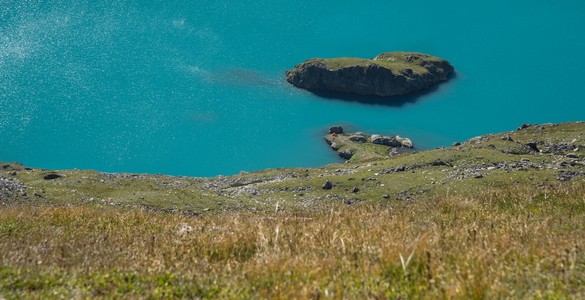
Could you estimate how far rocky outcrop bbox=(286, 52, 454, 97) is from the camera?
76812 mm

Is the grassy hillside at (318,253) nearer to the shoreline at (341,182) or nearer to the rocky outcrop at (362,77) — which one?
the shoreline at (341,182)

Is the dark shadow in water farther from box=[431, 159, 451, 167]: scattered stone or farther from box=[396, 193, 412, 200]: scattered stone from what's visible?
box=[396, 193, 412, 200]: scattered stone

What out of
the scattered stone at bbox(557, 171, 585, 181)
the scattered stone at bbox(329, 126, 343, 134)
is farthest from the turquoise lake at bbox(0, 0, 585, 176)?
the scattered stone at bbox(557, 171, 585, 181)

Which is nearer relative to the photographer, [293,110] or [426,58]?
[293,110]

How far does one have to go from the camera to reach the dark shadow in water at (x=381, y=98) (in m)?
75.8

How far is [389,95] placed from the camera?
253ft

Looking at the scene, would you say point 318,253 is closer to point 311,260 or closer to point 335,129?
point 311,260

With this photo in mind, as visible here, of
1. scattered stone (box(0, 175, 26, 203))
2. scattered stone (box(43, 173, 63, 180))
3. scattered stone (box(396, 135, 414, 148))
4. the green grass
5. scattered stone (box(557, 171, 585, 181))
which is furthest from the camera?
the green grass

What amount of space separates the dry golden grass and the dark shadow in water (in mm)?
65192

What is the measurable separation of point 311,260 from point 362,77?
233ft

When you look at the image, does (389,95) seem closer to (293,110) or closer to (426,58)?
(426,58)

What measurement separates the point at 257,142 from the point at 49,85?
25.9m

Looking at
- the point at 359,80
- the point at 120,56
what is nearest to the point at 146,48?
the point at 120,56

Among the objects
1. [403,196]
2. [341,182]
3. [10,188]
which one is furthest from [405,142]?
[10,188]
